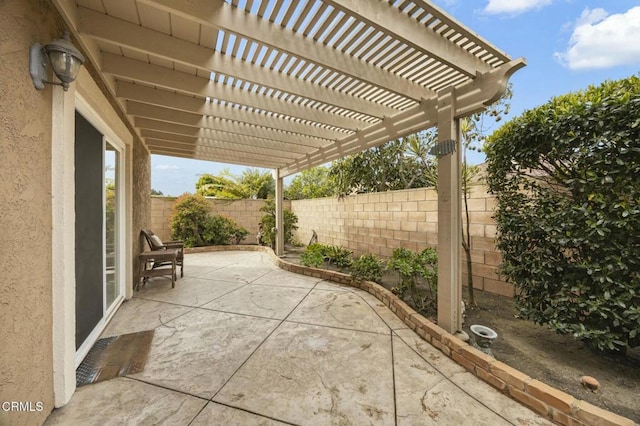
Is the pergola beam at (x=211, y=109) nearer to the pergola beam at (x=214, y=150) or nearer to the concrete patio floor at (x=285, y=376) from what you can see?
the pergola beam at (x=214, y=150)

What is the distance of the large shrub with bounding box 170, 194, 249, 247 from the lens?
8250 millimetres

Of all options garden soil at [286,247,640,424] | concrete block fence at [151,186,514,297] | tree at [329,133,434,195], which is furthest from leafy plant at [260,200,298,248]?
garden soil at [286,247,640,424]

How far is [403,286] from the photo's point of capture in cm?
363

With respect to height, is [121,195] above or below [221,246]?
above

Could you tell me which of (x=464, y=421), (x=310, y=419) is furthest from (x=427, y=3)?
(x=310, y=419)

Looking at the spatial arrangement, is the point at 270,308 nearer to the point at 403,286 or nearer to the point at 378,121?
the point at 403,286

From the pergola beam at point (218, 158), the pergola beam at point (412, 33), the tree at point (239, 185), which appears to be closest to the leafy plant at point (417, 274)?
the pergola beam at point (412, 33)

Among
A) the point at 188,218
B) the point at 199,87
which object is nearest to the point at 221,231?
the point at 188,218

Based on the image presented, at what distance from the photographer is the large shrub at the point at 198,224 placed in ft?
27.1

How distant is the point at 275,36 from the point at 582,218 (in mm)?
3076

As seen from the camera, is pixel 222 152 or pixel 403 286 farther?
pixel 222 152

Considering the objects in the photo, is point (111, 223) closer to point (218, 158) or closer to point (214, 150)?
point (214, 150)

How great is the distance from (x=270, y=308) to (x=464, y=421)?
2.55 metres

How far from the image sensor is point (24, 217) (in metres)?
1.46
